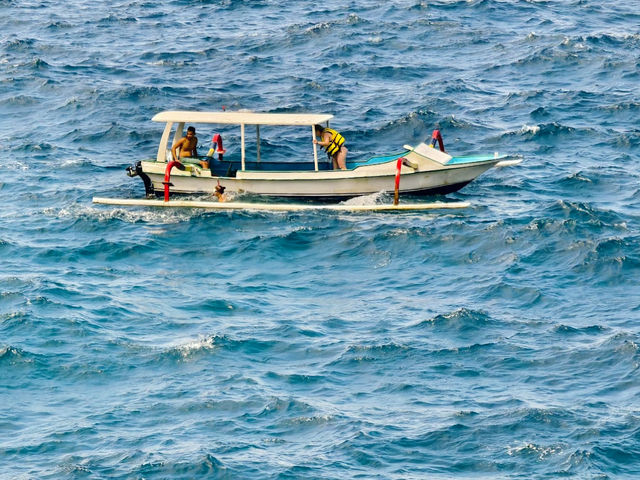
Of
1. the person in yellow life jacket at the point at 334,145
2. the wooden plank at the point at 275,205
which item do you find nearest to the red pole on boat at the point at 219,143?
the wooden plank at the point at 275,205

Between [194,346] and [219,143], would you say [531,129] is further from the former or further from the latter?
[194,346]

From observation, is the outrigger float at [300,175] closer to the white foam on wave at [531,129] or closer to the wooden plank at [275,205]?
the wooden plank at [275,205]

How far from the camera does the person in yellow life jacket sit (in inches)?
1583

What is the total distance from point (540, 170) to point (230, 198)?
403 inches

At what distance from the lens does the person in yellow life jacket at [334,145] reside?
40.2 metres

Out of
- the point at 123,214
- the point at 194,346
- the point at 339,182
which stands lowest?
the point at 194,346

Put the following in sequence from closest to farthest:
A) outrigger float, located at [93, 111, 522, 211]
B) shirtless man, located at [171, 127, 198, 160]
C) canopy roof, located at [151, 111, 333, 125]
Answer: outrigger float, located at [93, 111, 522, 211] → canopy roof, located at [151, 111, 333, 125] → shirtless man, located at [171, 127, 198, 160]

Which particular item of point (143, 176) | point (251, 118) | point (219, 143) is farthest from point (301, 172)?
point (143, 176)

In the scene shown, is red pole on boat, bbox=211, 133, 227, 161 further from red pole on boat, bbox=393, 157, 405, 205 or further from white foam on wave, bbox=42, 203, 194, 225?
red pole on boat, bbox=393, 157, 405, 205

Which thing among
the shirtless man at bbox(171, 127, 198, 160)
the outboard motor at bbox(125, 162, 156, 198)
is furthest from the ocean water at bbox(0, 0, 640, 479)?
the shirtless man at bbox(171, 127, 198, 160)

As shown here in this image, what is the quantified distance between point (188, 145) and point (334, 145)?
4.86 metres

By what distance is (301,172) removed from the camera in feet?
131

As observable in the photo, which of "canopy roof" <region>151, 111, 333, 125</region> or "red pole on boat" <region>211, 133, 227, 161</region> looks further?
"red pole on boat" <region>211, 133, 227, 161</region>

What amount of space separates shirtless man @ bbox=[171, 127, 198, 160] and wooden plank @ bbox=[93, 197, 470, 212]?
200cm
